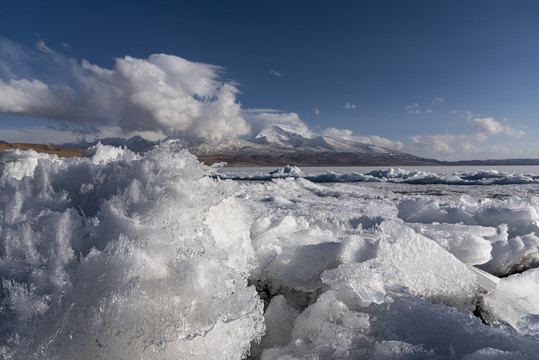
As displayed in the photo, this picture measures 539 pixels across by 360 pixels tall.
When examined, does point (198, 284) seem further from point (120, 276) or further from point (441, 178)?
point (441, 178)

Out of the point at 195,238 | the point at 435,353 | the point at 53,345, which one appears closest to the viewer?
the point at 53,345

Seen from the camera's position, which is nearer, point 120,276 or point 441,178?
point 120,276

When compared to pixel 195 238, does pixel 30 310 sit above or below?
below

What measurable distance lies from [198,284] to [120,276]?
0.96 feet

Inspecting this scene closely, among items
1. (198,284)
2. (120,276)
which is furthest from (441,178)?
(120,276)

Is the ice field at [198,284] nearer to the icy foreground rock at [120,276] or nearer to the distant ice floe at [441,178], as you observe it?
the icy foreground rock at [120,276]

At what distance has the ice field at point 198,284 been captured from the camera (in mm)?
1146

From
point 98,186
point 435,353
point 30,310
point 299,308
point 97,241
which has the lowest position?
point 299,308

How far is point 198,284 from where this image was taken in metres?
1.26

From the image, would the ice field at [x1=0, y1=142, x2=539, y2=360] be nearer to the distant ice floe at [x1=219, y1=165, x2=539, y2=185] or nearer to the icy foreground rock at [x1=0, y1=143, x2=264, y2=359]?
the icy foreground rock at [x1=0, y1=143, x2=264, y2=359]

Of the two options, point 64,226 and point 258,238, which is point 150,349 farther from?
point 258,238

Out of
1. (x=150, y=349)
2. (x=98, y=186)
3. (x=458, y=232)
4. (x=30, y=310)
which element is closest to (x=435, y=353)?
(x=150, y=349)

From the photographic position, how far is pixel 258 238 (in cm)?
226

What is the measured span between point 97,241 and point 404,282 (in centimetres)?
157
